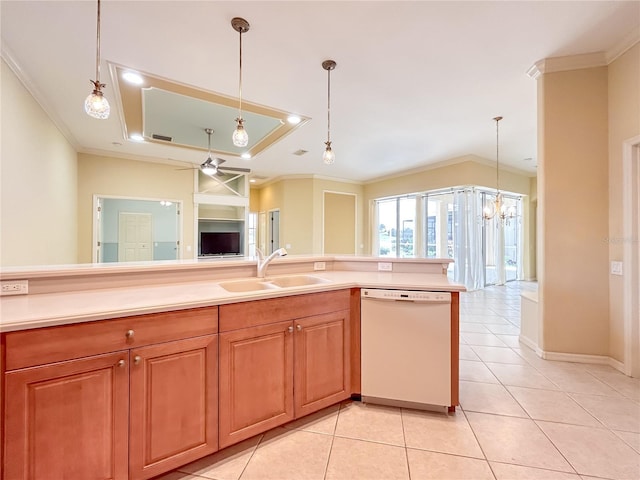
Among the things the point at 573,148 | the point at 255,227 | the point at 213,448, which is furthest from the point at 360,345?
the point at 255,227

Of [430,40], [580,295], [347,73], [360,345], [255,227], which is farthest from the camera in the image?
[255,227]

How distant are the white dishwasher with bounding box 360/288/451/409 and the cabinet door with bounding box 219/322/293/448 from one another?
62cm

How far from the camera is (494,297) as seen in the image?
5.69 metres

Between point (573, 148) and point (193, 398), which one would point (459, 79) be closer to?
point (573, 148)

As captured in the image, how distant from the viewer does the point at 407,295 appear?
1.91 metres

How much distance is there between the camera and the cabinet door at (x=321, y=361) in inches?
70.8

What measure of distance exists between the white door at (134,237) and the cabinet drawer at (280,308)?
563 cm

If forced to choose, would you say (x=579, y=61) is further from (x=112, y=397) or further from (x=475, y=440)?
(x=112, y=397)

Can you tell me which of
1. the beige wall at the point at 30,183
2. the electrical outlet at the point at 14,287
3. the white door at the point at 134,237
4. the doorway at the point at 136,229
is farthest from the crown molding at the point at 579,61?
the white door at the point at 134,237

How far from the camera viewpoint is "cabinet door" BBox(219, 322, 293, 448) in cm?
153

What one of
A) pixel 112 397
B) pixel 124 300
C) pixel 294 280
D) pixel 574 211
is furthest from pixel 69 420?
pixel 574 211

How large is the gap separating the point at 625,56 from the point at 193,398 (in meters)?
4.30

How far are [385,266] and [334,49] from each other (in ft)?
6.79

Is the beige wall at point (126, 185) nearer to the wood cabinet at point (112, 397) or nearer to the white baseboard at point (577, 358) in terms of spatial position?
the wood cabinet at point (112, 397)
